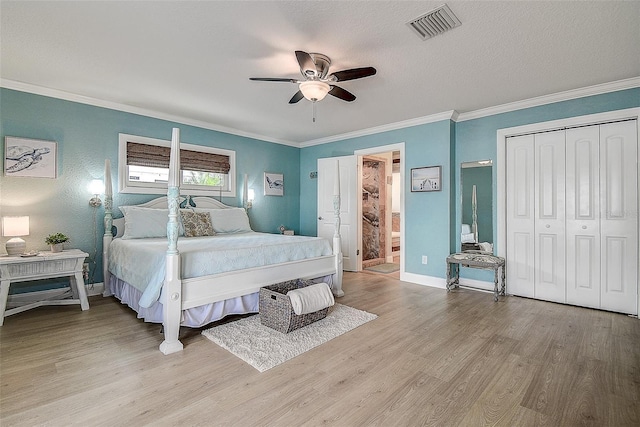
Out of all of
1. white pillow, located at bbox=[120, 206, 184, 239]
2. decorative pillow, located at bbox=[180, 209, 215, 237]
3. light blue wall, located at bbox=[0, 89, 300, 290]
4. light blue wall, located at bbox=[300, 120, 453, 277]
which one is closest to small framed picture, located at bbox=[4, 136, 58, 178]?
light blue wall, located at bbox=[0, 89, 300, 290]

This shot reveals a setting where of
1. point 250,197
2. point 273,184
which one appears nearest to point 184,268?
point 250,197

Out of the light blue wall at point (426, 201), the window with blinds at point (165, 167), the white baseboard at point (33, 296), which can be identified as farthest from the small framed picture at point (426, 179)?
the white baseboard at point (33, 296)

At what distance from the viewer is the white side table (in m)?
2.85

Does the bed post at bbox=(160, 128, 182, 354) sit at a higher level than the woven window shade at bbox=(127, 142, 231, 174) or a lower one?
lower

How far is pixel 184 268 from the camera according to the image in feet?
8.27

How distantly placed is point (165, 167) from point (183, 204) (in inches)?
23.6

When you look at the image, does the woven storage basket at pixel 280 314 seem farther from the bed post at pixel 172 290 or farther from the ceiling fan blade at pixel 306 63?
the ceiling fan blade at pixel 306 63

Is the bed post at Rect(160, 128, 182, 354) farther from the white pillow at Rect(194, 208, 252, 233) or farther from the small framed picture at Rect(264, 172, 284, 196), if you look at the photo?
the small framed picture at Rect(264, 172, 284, 196)

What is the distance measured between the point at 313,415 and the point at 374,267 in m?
4.57

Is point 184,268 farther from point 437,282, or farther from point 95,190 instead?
point 437,282

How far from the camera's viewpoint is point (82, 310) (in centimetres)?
327

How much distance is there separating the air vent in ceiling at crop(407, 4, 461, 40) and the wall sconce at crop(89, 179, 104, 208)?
3.95 meters

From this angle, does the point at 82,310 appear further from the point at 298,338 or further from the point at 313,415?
the point at 313,415

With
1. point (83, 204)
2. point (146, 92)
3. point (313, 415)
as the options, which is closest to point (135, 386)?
point (313, 415)
